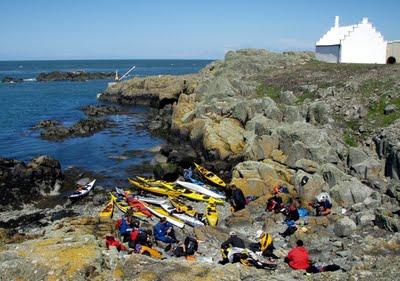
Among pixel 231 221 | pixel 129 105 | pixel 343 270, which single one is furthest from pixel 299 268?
pixel 129 105

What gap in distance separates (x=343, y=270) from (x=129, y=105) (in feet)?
221

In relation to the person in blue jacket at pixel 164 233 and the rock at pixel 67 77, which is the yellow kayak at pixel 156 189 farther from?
the rock at pixel 67 77

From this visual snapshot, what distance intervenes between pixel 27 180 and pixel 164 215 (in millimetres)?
12329

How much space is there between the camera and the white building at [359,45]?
5356 centimetres

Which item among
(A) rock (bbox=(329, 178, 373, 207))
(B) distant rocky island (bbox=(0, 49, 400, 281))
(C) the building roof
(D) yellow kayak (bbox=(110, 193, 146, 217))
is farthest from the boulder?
(C) the building roof

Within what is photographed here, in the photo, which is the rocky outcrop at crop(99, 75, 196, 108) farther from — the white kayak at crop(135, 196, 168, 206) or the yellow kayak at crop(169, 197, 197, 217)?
the yellow kayak at crop(169, 197, 197, 217)

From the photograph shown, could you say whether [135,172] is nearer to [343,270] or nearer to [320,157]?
[320,157]

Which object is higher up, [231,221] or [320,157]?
[320,157]

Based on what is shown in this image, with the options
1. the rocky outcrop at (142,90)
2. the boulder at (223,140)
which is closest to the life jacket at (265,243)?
the boulder at (223,140)

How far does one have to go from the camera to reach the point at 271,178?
2995 centimetres

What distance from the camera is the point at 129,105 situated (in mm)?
82062

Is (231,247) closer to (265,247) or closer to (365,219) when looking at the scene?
(265,247)

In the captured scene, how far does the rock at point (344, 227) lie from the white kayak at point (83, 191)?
17.5 m

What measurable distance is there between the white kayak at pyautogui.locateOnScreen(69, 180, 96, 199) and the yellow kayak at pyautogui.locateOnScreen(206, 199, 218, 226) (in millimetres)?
9303
